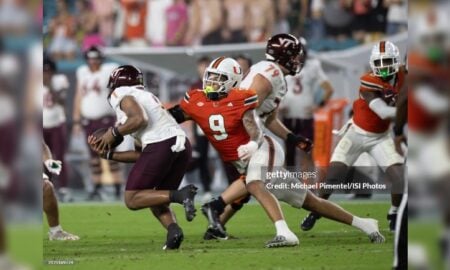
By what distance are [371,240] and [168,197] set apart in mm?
1029

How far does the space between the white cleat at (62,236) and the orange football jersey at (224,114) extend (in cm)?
86

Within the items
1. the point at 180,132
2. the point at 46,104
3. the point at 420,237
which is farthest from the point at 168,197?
the point at 420,237

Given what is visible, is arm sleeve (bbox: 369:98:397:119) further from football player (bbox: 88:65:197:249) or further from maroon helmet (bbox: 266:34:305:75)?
football player (bbox: 88:65:197:249)

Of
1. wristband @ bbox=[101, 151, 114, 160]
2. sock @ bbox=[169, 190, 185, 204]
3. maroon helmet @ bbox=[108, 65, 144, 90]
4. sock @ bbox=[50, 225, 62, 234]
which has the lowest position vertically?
sock @ bbox=[50, 225, 62, 234]

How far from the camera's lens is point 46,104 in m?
6.82

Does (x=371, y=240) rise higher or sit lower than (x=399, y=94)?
lower

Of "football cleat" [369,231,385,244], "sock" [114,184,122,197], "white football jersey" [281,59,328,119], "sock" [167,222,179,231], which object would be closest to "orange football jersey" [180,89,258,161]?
"white football jersey" [281,59,328,119]

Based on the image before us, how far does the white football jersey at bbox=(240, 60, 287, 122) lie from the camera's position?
6.59 metres

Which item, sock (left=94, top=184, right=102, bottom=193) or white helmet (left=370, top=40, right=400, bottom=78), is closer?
white helmet (left=370, top=40, right=400, bottom=78)

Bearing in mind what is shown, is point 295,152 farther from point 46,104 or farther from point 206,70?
point 46,104

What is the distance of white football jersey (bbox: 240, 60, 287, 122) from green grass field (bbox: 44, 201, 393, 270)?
0.48m

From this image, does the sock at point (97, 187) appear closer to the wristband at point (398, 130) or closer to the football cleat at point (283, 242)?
the football cleat at point (283, 242)

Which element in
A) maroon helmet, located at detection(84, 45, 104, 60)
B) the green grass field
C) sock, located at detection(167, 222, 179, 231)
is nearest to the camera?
the green grass field

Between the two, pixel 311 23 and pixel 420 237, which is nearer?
pixel 420 237
